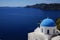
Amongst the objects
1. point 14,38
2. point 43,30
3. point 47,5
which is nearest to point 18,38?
point 14,38

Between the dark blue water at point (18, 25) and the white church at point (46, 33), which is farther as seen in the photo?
the dark blue water at point (18, 25)

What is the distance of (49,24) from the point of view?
886 centimetres

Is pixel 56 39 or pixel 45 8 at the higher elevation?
pixel 45 8

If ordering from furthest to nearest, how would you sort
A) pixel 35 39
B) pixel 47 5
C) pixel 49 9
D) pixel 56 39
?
1. pixel 49 9
2. pixel 47 5
3. pixel 35 39
4. pixel 56 39

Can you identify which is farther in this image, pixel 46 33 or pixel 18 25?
pixel 18 25

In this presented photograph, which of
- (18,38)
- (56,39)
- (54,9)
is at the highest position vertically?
(54,9)

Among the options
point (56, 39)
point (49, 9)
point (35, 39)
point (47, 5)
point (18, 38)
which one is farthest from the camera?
point (49, 9)

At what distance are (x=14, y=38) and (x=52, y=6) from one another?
41.9 m

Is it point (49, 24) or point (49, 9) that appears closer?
point (49, 24)

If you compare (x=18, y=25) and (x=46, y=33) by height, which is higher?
(x=18, y=25)

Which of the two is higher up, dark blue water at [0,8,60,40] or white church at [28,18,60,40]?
dark blue water at [0,8,60,40]

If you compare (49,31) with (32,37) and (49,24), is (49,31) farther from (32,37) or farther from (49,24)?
(32,37)

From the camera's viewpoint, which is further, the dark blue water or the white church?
the dark blue water

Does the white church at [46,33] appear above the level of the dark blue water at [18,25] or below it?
below
